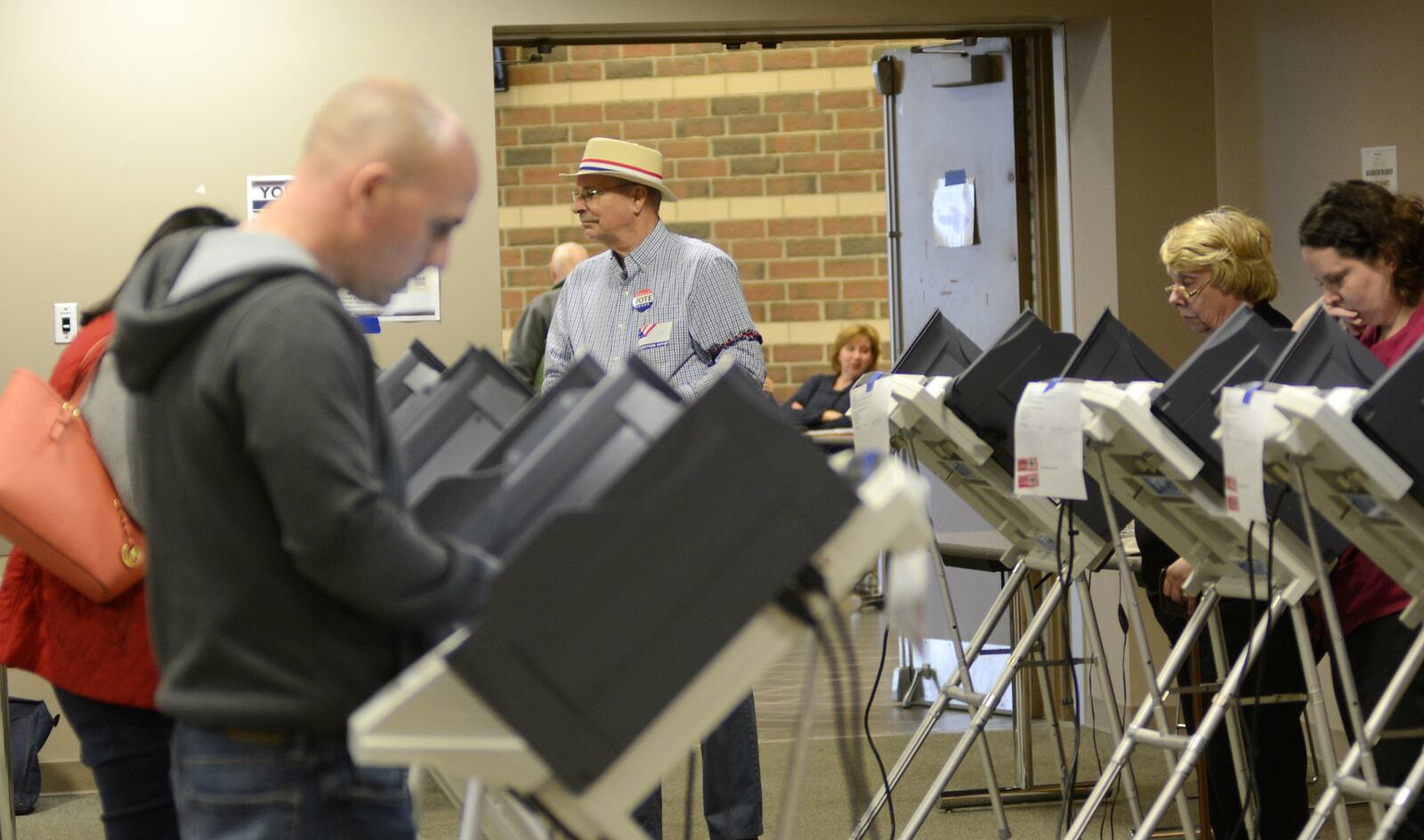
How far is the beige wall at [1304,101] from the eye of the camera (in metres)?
4.22

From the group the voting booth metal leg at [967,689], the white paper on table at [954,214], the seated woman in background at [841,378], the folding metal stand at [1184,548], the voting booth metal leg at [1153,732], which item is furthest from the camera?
the seated woman in background at [841,378]

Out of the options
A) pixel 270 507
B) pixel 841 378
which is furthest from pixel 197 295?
pixel 841 378

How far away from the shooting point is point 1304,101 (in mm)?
4613

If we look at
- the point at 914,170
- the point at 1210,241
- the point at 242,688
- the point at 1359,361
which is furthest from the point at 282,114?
the point at 242,688

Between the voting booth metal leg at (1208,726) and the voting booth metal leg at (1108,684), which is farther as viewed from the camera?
the voting booth metal leg at (1108,684)

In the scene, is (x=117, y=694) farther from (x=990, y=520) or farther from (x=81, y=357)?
(x=990, y=520)

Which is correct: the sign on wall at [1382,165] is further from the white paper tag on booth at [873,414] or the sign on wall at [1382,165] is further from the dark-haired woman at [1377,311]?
the white paper tag on booth at [873,414]

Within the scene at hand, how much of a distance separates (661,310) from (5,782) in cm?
170

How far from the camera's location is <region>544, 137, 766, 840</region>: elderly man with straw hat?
135 inches

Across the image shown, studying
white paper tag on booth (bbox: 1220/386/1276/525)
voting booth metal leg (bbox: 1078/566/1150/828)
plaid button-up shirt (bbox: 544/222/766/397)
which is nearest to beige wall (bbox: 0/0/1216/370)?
plaid button-up shirt (bbox: 544/222/766/397)

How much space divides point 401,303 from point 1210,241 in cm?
233

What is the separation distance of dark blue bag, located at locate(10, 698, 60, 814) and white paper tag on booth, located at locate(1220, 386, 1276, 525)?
11.1ft

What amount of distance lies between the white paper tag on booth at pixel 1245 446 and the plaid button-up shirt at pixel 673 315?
1.33m

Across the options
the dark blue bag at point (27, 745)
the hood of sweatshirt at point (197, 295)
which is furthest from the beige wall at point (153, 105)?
the hood of sweatshirt at point (197, 295)
